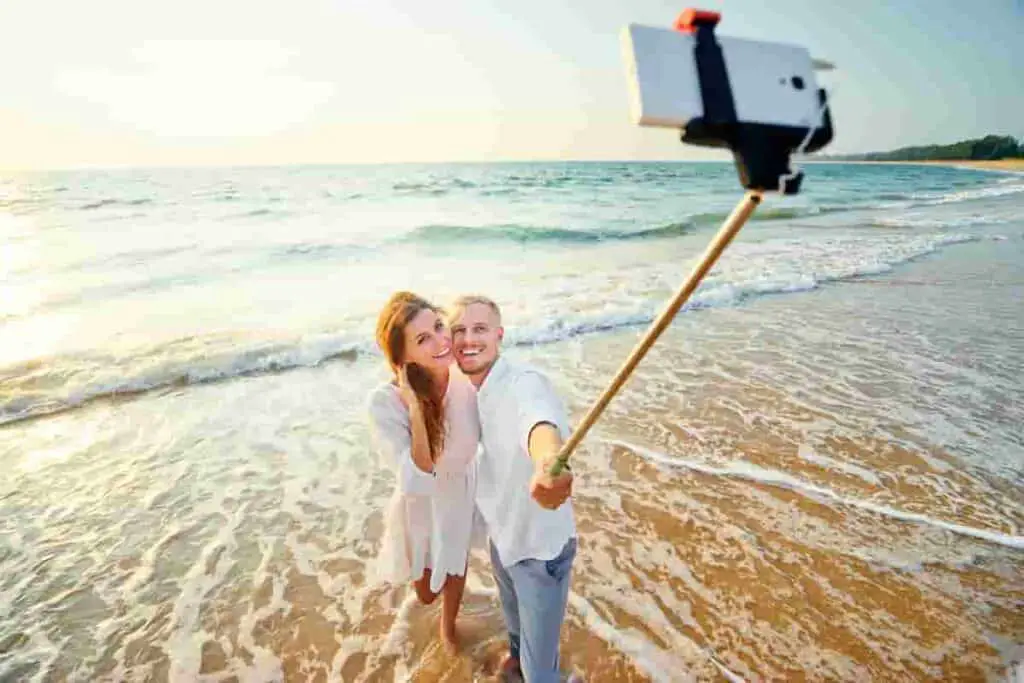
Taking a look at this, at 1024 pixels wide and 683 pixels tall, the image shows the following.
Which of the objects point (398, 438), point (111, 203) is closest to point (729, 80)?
point (398, 438)

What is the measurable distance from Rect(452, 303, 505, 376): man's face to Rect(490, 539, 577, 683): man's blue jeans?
0.76 m

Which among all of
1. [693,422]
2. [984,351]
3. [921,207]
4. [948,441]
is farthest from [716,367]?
[921,207]

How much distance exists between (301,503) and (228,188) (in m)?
36.2

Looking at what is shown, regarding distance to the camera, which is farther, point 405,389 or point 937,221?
point 937,221

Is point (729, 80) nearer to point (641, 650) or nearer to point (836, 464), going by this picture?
point (641, 650)

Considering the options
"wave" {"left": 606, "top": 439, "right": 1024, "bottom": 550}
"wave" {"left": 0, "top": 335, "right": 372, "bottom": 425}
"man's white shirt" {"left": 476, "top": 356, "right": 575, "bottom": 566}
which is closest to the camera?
"man's white shirt" {"left": 476, "top": 356, "right": 575, "bottom": 566}

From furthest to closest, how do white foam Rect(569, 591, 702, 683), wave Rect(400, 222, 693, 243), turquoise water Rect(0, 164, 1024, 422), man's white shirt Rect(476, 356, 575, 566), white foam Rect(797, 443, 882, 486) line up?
wave Rect(400, 222, 693, 243)
turquoise water Rect(0, 164, 1024, 422)
white foam Rect(797, 443, 882, 486)
white foam Rect(569, 591, 702, 683)
man's white shirt Rect(476, 356, 575, 566)

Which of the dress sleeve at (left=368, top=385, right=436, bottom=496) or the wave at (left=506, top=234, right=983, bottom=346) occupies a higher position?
the dress sleeve at (left=368, top=385, right=436, bottom=496)

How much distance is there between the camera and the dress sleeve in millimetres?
2473

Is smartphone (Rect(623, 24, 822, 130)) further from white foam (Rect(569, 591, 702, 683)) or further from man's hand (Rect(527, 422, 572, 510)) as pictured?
white foam (Rect(569, 591, 702, 683))

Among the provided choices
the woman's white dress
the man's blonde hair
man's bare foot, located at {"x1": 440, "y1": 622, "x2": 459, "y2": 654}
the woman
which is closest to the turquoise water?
man's bare foot, located at {"x1": 440, "y1": 622, "x2": 459, "y2": 654}

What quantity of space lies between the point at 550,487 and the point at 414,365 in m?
1.01

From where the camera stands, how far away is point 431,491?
2514mm

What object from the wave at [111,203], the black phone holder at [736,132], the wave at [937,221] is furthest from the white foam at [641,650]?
the wave at [111,203]
